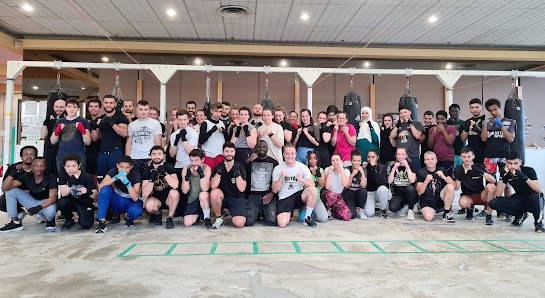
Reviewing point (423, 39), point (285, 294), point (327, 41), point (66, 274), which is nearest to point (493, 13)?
point (423, 39)

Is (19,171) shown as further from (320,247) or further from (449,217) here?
(449,217)

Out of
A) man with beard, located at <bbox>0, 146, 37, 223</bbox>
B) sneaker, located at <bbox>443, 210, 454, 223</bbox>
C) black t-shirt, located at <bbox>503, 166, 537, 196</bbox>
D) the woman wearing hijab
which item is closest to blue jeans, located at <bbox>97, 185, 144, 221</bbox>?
man with beard, located at <bbox>0, 146, 37, 223</bbox>

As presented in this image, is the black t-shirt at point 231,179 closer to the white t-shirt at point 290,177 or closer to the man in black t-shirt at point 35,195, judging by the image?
the white t-shirt at point 290,177

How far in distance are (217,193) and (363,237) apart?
194 cm

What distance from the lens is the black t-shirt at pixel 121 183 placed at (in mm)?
4512

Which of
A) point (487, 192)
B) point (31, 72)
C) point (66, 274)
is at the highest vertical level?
point (31, 72)

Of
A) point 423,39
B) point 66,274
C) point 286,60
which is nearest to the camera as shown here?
point 66,274

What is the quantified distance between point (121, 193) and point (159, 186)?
1.58ft

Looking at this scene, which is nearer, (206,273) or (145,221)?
(206,273)

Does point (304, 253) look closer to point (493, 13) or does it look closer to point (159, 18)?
point (159, 18)

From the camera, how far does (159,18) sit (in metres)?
7.82

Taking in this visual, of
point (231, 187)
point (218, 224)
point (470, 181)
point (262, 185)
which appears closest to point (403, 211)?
point (470, 181)

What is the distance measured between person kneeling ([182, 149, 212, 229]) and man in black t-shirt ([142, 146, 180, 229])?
156 mm

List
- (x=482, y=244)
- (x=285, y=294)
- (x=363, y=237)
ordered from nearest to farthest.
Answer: (x=285, y=294), (x=482, y=244), (x=363, y=237)
